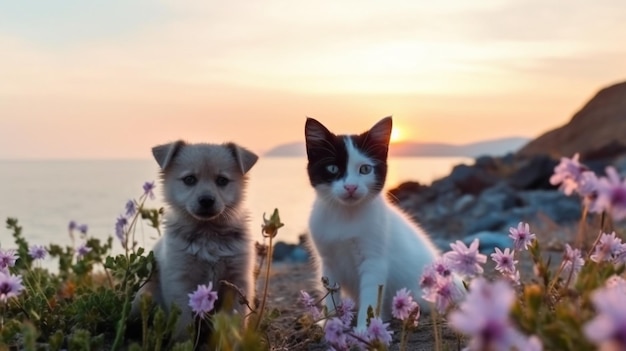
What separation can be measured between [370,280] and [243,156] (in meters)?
1.08

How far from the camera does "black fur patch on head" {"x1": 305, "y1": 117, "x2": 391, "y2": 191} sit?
4414 mm

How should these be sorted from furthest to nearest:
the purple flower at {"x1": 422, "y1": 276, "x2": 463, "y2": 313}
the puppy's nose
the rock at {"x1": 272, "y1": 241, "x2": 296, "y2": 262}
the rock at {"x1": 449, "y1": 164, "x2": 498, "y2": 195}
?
the rock at {"x1": 449, "y1": 164, "x2": 498, "y2": 195}
the rock at {"x1": 272, "y1": 241, "x2": 296, "y2": 262}
the puppy's nose
the purple flower at {"x1": 422, "y1": 276, "x2": 463, "y2": 313}

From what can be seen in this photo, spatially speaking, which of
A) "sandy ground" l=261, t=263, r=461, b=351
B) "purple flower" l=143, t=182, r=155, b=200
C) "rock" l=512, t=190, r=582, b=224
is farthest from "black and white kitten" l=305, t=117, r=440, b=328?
"rock" l=512, t=190, r=582, b=224

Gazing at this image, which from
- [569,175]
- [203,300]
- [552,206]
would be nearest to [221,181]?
[203,300]

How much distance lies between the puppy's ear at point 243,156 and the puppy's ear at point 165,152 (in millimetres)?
313

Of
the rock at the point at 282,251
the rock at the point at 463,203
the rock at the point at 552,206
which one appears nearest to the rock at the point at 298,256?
the rock at the point at 282,251

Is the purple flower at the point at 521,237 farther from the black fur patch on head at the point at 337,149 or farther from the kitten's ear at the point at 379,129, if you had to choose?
the kitten's ear at the point at 379,129

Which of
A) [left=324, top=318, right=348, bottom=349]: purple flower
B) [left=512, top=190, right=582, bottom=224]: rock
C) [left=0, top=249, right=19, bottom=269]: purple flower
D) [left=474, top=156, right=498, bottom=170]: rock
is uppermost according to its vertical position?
[left=0, top=249, right=19, bottom=269]: purple flower

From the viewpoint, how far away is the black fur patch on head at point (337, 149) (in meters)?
4.41

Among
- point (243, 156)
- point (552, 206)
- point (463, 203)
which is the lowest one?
point (463, 203)

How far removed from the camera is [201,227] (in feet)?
13.5

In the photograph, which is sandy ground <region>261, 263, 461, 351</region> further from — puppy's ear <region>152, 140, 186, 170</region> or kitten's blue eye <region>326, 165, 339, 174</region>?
puppy's ear <region>152, 140, 186, 170</region>

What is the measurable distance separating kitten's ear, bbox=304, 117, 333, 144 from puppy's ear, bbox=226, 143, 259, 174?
1.19ft

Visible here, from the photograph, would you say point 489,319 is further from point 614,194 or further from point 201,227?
point 201,227
